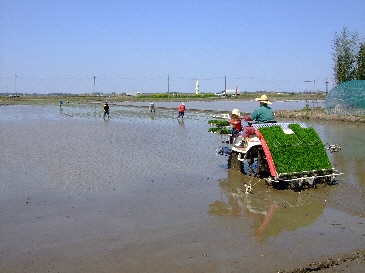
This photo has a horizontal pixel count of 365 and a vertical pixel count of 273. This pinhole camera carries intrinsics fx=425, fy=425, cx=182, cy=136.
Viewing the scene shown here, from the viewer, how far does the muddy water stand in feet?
18.7

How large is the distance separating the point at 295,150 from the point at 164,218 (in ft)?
11.6

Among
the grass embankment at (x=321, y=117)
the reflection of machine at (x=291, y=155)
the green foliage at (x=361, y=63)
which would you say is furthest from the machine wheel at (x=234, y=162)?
the green foliage at (x=361, y=63)

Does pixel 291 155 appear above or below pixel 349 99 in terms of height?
below

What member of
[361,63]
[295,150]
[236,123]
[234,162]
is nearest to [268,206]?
[295,150]

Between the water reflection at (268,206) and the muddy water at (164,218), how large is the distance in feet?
0.06

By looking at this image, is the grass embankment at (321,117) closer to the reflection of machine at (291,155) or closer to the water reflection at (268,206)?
the reflection of machine at (291,155)

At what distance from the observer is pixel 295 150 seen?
9289 mm

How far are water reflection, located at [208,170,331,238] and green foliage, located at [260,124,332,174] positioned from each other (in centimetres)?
53

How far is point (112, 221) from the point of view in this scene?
23.9 feet

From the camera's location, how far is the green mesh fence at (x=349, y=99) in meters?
29.6

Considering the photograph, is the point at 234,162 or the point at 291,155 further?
the point at 234,162

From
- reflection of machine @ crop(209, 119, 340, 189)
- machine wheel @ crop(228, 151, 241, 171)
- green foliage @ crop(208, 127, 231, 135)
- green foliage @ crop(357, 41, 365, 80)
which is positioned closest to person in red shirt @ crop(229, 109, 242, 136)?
green foliage @ crop(208, 127, 231, 135)

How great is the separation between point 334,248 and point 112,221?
359 centimetres

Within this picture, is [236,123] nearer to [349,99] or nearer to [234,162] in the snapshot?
[234,162]
